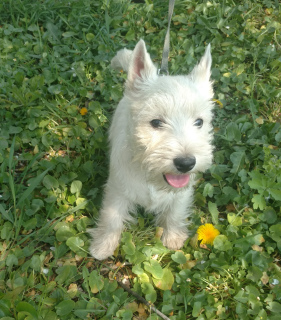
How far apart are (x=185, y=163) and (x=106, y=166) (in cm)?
168

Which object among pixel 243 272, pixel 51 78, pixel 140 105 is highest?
pixel 140 105

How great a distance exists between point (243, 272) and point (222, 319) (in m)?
0.42

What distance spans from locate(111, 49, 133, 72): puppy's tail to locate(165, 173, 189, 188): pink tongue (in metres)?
1.95

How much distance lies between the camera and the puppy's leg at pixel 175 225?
3336 mm

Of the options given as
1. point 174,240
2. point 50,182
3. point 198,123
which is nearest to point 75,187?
point 50,182

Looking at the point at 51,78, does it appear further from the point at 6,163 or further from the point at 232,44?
the point at 232,44

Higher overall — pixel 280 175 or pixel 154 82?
pixel 154 82

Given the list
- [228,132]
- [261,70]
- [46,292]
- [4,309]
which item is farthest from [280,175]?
[4,309]

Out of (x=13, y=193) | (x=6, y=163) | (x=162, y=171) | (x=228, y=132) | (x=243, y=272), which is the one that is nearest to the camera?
(x=162, y=171)

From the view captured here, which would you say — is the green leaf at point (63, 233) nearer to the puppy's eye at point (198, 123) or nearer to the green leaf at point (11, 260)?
the green leaf at point (11, 260)

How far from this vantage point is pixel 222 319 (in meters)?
2.77

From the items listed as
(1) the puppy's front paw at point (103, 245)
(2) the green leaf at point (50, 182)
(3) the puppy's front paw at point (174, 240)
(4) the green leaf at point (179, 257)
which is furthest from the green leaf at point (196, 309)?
(2) the green leaf at point (50, 182)

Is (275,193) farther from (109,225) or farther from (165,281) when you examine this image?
(109,225)

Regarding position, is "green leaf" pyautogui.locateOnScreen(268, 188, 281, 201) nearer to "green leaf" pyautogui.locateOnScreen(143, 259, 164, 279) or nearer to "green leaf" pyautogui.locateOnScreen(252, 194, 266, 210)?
"green leaf" pyautogui.locateOnScreen(252, 194, 266, 210)
